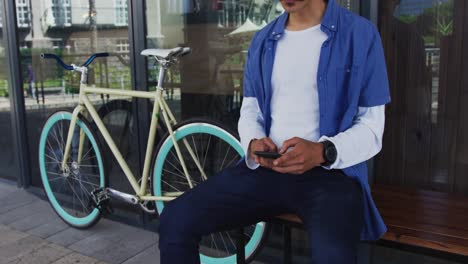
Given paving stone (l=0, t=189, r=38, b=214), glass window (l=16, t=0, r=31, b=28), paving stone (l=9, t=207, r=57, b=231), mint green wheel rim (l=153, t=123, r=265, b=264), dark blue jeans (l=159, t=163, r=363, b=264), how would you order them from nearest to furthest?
dark blue jeans (l=159, t=163, r=363, b=264)
mint green wheel rim (l=153, t=123, r=265, b=264)
paving stone (l=9, t=207, r=57, b=231)
paving stone (l=0, t=189, r=38, b=214)
glass window (l=16, t=0, r=31, b=28)

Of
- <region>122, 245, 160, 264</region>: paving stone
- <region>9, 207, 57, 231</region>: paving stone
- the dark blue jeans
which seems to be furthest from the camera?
<region>9, 207, 57, 231</region>: paving stone

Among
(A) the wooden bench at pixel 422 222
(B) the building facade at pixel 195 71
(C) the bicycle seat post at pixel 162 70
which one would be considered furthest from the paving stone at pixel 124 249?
(A) the wooden bench at pixel 422 222

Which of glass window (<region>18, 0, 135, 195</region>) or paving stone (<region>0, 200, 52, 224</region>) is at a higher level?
glass window (<region>18, 0, 135, 195</region>)

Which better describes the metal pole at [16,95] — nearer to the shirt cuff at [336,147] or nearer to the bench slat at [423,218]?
the bench slat at [423,218]

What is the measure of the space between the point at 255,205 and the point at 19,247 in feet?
6.51

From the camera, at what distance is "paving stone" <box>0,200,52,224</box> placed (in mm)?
3599

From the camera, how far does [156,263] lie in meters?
2.82

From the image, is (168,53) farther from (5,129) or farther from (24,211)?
(5,129)

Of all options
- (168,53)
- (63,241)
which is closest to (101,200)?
(63,241)

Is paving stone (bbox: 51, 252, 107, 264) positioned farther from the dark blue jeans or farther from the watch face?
the watch face

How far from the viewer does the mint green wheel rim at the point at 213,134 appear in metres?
2.46

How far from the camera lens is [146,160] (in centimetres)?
283

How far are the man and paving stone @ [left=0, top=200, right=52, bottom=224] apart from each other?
7.45 feet

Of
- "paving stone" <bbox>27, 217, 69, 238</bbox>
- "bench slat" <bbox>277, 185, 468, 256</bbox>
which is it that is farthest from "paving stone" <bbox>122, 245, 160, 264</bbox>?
"bench slat" <bbox>277, 185, 468, 256</bbox>
